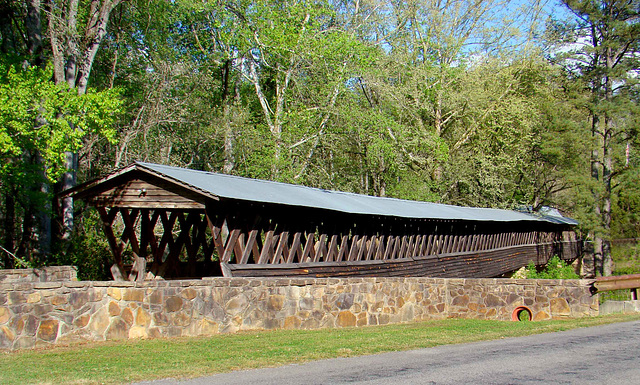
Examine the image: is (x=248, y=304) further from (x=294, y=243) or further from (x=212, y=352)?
(x=294, y=243)

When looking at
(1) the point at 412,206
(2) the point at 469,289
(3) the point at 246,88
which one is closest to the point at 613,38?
(1) the point at 412,206

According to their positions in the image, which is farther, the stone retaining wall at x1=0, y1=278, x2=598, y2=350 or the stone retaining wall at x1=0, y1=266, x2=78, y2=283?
the stone retaining wall at x1=0, y1=266, x2=78, y2=283

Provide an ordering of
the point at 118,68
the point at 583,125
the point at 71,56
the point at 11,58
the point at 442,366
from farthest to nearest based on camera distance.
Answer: the point at 583,125
the point at 118,68
the point at 71,56
the point at 11,58
the point at 442,366

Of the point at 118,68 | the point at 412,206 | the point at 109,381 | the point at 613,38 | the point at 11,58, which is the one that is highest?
the point at 613,38

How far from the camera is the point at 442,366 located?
725cm

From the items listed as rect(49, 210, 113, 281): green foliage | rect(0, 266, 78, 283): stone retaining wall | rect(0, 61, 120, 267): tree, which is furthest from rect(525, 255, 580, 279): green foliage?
rect(0, 61, 120, 267): tree

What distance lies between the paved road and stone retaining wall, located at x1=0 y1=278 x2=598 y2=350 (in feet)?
9.27

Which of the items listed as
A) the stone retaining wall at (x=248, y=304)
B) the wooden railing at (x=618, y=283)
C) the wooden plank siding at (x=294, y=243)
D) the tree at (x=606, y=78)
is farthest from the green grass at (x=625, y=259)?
the stone retaining wall at (x=248, y=304)

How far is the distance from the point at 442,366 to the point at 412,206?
53.9ft

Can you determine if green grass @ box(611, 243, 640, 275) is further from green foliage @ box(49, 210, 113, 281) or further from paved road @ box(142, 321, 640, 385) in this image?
paved road @ box(142, 321, 640, 385)

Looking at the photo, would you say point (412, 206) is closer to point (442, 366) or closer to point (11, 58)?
point (11, 58)

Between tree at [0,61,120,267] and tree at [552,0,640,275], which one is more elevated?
tree at [552,0,640,275]

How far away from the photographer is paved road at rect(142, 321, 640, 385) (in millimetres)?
Result: 6457

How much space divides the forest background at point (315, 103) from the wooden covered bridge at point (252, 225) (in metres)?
2.30
